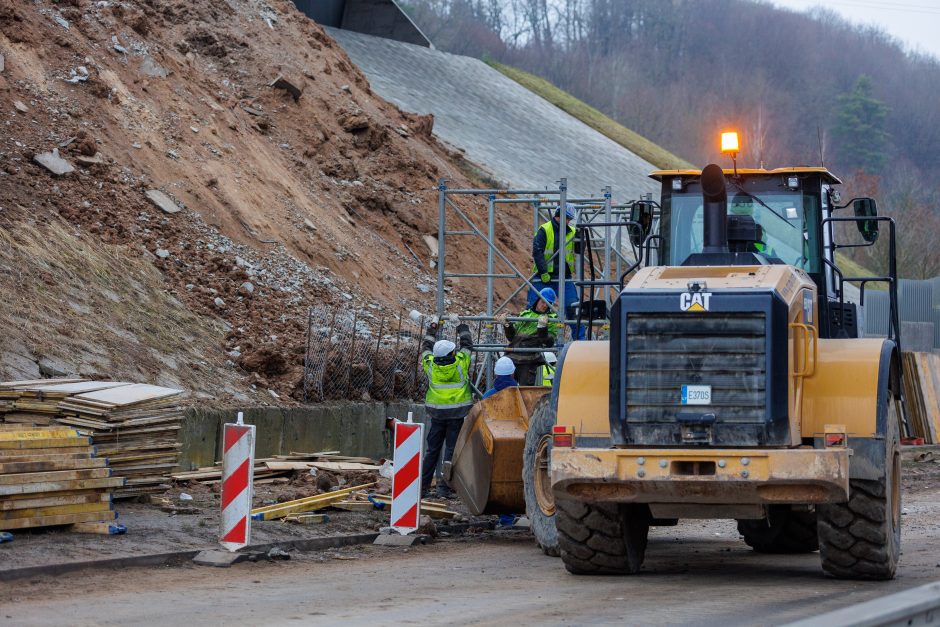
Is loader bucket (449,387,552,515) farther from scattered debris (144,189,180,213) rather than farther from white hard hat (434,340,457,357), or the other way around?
scattered debris (144,189,180,213)

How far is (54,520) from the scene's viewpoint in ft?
35.1

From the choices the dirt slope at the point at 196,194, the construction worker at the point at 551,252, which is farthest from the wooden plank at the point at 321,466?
the construction worker at the point at 551,252

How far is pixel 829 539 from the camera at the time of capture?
9383 mm

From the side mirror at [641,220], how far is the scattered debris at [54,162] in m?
10.6

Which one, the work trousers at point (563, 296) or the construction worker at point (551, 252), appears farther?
the construction worker at point (551, 252)

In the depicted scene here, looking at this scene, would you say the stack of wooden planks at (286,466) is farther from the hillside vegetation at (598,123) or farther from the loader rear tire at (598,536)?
the hillside vegetation at (598,123)

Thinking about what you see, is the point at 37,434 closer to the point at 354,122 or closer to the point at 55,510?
the point at 55,510

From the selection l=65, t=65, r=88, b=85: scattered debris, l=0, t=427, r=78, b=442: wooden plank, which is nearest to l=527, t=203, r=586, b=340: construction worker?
l=0, t=427, r=78, b=442: wooden plank

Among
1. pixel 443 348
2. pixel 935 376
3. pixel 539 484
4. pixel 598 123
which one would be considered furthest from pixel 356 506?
pixel 598 123

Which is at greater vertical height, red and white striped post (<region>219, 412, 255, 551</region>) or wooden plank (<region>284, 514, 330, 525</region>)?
red and white striped post (<region>219, 412, 255, 551</region>)

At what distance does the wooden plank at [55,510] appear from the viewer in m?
10.4

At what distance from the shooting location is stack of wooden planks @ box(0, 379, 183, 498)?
1180 centimetres

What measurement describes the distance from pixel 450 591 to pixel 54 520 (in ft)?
11.5

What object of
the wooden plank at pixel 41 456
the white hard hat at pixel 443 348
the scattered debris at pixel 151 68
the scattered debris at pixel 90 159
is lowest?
the wooden plank at pixel 41 456
